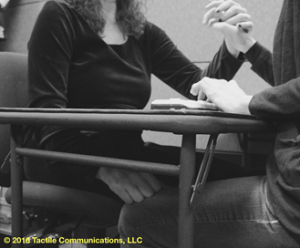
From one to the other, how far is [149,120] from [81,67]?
0.52 meters

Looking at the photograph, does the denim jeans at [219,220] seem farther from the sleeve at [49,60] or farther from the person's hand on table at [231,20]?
the person's hand on table at [231,20]

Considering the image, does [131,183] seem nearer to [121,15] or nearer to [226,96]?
[226,96]

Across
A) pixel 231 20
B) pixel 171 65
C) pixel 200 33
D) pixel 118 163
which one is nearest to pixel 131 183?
pixel 118 163

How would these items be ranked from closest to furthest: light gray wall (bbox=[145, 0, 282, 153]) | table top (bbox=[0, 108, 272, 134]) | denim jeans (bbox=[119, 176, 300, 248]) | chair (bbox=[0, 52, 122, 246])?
table top (bbox=[0, 108, 272, 134]), denim jeans (bbox=[119, 176, 300, 248]), chair (bbox=[0, 52, 122, 246]), light gray wall (bbox=[145, 0, 282, 153])

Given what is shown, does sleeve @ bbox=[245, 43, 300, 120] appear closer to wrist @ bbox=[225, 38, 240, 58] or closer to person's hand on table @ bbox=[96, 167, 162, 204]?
person's hand on table @ bbox=[96, 167, 162, 204]

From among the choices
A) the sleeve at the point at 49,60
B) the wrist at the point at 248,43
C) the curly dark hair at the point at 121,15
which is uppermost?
the curly dark hair at the point at 121,15

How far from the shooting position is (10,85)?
986 millimetres

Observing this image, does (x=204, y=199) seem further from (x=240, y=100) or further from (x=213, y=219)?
(x=240, y=100)

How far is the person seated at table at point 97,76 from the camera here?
718 millimetres

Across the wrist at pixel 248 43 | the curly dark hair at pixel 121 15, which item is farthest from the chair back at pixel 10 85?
the wrist at pixel 248 43

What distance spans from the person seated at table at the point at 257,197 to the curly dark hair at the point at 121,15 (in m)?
0.51

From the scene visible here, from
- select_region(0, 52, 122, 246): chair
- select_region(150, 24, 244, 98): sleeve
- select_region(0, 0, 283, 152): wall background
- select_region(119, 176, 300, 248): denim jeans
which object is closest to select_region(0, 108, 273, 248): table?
select_region(119, 176, 300, 248): denim jeans

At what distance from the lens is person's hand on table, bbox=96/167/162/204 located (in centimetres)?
64

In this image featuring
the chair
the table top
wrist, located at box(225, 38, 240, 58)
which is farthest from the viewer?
wrist, located at box(225, 38, 240, 58)
